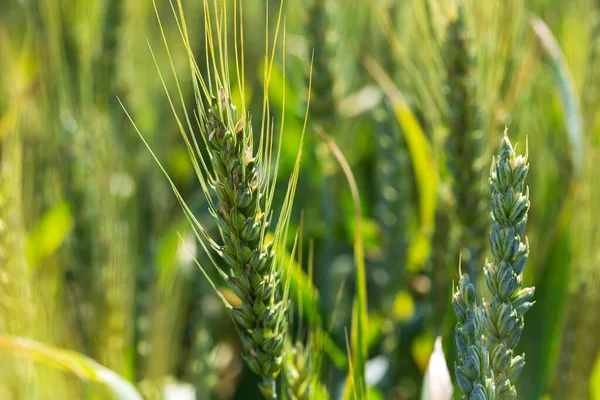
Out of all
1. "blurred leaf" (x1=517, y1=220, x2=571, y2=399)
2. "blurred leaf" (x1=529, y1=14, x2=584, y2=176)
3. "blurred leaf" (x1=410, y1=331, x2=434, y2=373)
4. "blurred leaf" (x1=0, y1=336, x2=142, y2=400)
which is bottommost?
"blurred leaf" (x1=410, y1=331, x2=434, y2=373)

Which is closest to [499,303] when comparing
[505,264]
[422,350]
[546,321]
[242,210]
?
[505,264]

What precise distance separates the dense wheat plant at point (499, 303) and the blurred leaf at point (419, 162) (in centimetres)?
44

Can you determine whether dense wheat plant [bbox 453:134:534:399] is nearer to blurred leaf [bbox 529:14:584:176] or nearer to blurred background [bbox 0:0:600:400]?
blurred background [bbox 0:0:600:400]

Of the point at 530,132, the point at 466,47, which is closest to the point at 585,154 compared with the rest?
the point at 530,132

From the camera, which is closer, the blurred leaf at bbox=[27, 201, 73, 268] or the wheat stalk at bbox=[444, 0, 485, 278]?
the wheat stalk at bbox=[444, 0, 485, 278]

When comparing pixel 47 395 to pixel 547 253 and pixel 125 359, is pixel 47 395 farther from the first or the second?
pixel 547 253

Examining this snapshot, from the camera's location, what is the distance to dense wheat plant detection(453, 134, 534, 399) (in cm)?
37

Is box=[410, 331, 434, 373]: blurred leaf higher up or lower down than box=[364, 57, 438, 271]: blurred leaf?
lower down

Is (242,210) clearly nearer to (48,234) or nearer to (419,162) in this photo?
(419,162)

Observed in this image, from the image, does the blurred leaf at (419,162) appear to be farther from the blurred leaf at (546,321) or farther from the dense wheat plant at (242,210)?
the dense wheat plant at (242,210)

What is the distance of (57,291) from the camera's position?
2.76 feet

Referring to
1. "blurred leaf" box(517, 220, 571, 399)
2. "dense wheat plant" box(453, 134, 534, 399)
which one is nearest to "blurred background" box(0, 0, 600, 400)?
"blurred leaf" box(517, 220, 571, 399)

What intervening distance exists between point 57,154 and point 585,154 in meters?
0.69

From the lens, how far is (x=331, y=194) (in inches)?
38.9
